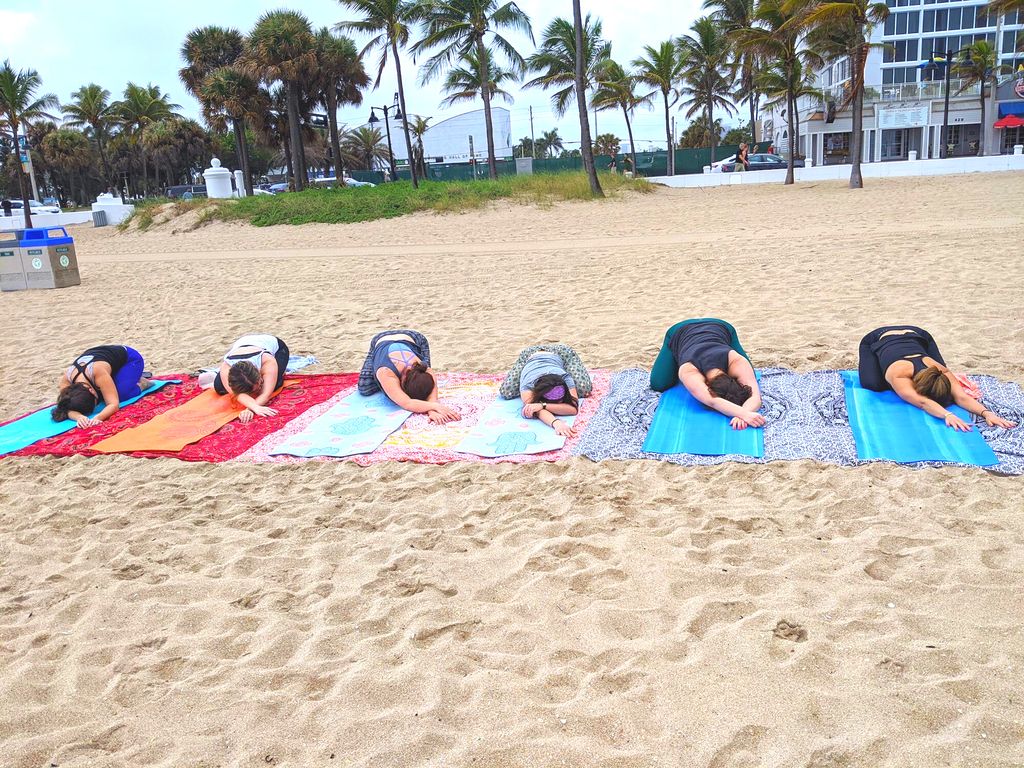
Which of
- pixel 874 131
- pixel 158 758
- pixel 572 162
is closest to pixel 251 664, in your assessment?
pixel 158 758

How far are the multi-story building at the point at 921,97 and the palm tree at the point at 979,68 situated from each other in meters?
0.29

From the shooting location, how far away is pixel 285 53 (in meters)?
29.7

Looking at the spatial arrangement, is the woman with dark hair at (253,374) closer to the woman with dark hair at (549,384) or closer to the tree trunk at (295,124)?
the woman with dark hair at (549,384)

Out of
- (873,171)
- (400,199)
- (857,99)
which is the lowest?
(873,171)

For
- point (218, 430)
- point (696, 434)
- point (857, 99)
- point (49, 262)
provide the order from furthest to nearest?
point (857, 99) → point (49, 262) → point (218, 430) → point (696, 434)

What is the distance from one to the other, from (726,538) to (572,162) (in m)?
34.0

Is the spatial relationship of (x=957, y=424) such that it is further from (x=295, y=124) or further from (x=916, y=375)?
(x=295, y=124)

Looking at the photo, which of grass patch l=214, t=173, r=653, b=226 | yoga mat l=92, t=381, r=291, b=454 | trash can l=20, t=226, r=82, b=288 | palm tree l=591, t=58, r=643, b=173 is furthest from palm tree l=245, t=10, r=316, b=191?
yoga mat l=92, t=381, r=291, b=454

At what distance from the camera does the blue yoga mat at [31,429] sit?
539 centimetres

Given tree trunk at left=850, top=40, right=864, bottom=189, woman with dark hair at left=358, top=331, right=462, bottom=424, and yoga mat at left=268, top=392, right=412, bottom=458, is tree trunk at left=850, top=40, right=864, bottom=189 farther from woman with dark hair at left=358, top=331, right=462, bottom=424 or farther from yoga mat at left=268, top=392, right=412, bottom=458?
yoga mat at left=268, top=392, right=412, bottom=458

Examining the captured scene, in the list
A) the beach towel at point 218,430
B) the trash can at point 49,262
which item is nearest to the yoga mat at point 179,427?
the beach towel at point 218,430

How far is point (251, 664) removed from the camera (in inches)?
113

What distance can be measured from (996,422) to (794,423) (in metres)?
1.05

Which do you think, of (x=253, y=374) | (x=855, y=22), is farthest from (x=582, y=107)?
(x=253, y=374)
